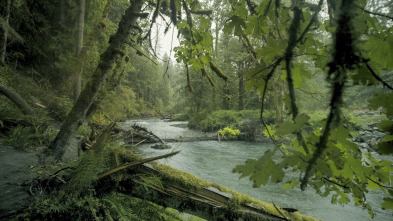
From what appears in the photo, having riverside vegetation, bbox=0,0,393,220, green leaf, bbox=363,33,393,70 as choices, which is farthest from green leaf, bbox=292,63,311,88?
green leaf, bbox=363,33,393,70

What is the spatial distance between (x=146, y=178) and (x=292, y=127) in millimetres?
1643

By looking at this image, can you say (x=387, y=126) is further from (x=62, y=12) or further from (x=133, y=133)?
(x=62, y=12)

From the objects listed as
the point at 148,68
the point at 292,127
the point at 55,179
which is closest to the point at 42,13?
the point at 55,179

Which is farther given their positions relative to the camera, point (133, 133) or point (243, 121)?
point (243, 121)

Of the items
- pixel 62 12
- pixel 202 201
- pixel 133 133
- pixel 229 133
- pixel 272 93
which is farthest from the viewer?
pixel 229 133

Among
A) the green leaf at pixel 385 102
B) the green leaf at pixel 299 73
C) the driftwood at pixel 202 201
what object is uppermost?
the green leaf at pixel 299 73

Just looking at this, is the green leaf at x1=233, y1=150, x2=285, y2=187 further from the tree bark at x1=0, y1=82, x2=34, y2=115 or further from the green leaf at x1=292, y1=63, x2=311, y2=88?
the tree bark at x1=0, y1=82, x2=34, y2=115

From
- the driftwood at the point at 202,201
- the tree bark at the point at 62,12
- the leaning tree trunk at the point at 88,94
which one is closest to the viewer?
the driftwood at the point at 202,201

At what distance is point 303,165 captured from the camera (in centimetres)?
57

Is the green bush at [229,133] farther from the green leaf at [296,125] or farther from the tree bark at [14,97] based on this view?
the green leaf at [296,125]

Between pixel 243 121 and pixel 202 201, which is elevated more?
pixel 243 121

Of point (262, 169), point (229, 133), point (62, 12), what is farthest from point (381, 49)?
point (62, 12)

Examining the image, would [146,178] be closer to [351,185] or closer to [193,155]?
[351,185]

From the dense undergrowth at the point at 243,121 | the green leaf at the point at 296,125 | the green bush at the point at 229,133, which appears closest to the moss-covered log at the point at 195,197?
the green leaf at the point at 296,125
